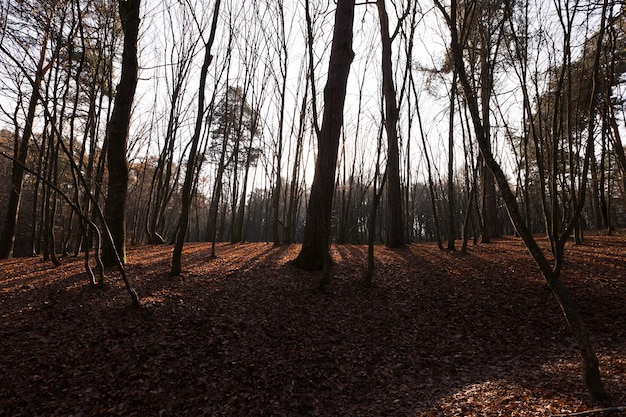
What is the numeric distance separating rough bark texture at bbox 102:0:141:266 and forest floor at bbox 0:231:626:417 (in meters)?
1.10

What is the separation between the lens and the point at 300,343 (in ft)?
14.5

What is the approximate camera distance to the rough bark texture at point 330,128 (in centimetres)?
681

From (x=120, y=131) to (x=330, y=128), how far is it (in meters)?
4.45

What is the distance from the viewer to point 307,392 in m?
3.54

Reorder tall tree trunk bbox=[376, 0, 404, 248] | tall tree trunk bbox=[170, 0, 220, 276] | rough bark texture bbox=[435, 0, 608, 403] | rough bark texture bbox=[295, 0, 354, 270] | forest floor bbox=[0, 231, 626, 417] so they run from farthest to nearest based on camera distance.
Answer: tall tree trunk bbox=[376, 0, 404, 248]
rough bark texture bbox=[295, 0, 354, 270]
tall tree trunk bbox=[170, 0, 220, 276]
forest floor bbox=[0, 231, 626, 417]
rough bark texture bbox=[435, 0, 608, 403]

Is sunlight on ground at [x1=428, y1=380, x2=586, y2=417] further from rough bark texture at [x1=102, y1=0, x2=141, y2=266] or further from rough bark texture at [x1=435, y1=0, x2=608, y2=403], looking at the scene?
rough bark texture at [x1=102, y1=0, x2=141, y2=266]

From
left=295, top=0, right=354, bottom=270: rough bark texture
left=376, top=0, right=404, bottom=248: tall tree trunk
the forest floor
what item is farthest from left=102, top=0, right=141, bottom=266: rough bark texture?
left=376, top=0, right=404, bottom=248: tall tree trunk

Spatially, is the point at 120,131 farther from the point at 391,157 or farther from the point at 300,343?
the point at 391,157

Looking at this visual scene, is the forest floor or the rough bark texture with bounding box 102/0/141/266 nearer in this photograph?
the forest floor

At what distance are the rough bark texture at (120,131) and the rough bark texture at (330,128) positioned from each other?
160 inches

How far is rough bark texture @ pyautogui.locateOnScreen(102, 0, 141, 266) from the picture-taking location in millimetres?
6438

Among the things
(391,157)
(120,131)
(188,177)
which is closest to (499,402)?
(188,177)

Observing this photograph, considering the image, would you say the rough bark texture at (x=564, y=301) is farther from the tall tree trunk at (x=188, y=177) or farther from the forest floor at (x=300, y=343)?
the tall tree trunk at (x=188, y=177)

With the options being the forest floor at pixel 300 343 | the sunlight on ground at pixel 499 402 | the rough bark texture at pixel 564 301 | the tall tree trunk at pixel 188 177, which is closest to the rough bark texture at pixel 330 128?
the forest floor at pixel 300 343
